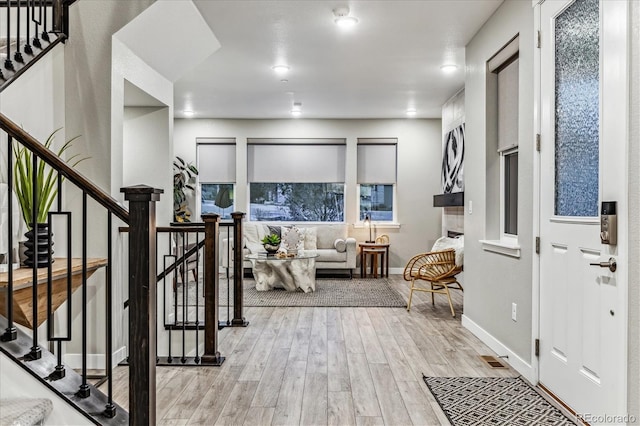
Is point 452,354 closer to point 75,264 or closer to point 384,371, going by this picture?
point 384,371

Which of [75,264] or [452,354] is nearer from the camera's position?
[75,264]

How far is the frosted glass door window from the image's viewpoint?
251cm

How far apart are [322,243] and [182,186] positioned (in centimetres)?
257

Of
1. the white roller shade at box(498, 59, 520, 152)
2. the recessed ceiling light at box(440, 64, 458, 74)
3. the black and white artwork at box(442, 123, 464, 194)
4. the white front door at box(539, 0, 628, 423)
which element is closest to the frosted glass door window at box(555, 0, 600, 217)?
the white front door at box(539, 0, 628, 423)

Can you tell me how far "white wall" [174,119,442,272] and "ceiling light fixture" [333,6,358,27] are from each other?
4.55 metres

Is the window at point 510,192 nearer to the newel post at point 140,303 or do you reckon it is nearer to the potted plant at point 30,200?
the newel post at point 140,303

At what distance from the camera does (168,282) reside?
4.78m

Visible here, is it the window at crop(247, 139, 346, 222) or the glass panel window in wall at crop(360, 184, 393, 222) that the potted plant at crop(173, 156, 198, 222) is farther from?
the glass panel window in wall at crop(360, 184, 393, 222)

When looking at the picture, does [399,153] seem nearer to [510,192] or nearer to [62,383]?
[510,192]

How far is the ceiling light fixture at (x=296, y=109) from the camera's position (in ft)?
25.1

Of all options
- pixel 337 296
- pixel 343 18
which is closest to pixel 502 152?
pixel 343 18

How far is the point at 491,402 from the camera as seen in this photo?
2879 mm

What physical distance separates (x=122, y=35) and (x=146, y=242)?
234cm

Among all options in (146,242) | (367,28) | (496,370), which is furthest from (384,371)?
(367,28)
